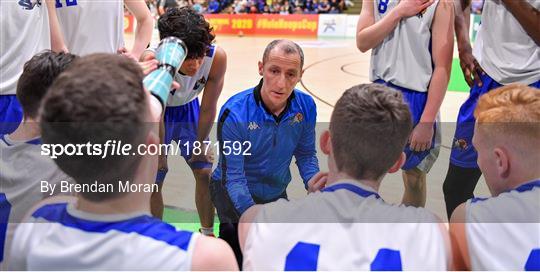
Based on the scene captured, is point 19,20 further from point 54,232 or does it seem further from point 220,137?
point 54,232

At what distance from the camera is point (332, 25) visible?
1858 cm

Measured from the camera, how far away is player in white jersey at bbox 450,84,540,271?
4.54 feet

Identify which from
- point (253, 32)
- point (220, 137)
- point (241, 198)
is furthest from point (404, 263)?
point (253, 32)

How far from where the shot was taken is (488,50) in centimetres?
271

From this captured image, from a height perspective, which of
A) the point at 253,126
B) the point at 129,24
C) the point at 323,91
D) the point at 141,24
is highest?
the point at 141,24

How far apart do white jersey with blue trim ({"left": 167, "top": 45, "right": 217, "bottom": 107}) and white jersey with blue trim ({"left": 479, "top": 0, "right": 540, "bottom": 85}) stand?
156 centimetres

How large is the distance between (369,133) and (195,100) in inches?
87.8


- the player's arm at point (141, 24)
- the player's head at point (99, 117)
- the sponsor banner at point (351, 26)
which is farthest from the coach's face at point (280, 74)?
the sponsor banner at point (351, 26)

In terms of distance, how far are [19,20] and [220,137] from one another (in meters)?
1.16

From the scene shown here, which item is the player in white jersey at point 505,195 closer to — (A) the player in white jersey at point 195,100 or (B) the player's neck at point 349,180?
(B) the player's neck at point 349,180

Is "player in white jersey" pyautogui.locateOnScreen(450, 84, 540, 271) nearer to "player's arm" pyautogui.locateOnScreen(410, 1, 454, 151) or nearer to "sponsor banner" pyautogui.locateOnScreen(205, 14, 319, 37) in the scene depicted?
"player's arm" pyautogui.locateOnScreen(410, 1, 454, 151)

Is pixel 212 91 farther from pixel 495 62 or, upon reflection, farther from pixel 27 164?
pixel 495 62

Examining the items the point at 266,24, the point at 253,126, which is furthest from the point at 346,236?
the point at 266,24

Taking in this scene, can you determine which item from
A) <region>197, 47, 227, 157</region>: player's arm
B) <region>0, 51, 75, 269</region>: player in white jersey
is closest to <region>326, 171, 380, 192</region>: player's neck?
<region>0, 51, 75, 269</region>: player in white jersey
